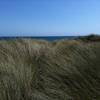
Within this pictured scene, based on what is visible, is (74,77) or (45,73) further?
(45,73)

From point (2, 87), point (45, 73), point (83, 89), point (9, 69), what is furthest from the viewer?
point (45, 73)

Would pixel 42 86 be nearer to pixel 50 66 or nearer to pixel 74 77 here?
pixel 74 77

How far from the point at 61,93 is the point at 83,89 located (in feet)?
1.14

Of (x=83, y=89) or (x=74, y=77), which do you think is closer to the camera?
(x=83, y=89)

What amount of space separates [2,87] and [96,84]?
147cm

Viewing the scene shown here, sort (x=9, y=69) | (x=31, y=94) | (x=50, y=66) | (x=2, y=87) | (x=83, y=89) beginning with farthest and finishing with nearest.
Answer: (x=50, y=66)
(x=9, y=69)
(x=83, y=89)
(x=31, y=94)
(x=2, y=87)

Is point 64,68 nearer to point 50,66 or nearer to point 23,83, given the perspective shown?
point 50,66

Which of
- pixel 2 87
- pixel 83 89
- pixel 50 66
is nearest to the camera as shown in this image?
pixel 2 87

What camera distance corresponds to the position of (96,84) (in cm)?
393

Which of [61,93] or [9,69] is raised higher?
[9,69]

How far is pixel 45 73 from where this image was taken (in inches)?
177

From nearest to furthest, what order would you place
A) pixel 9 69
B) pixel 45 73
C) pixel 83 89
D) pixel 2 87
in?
pixel 2 87 < pixel 83 89 < pixel 9 69 < pixel 45 73

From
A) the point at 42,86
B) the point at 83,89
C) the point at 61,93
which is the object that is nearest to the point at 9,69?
the point at 42,86

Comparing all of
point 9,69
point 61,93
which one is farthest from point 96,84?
point 9,69
